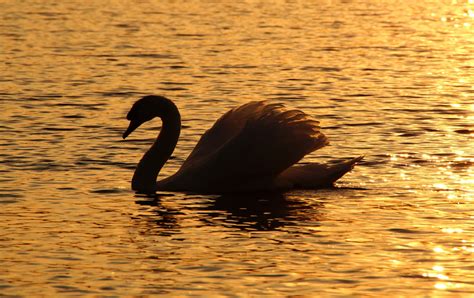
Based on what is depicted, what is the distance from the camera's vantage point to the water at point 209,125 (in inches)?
539

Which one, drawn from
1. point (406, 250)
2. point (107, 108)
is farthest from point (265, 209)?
point (107, 108)

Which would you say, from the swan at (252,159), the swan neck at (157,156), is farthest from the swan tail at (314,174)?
the swan neck at (157,156)

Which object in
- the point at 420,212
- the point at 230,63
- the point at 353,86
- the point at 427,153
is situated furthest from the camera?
the point at 230,63

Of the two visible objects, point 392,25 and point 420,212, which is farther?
point 392,25

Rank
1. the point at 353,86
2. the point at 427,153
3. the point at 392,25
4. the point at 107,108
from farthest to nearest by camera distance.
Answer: the point at 392,25, the point at 353,86, the point at 107,108, the point at 427,153

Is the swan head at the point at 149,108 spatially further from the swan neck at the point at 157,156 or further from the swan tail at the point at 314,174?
the swan tail at the point at 314,174

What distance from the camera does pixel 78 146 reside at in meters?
20.5

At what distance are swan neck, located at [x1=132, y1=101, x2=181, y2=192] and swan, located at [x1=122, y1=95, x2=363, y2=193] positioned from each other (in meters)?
0.01

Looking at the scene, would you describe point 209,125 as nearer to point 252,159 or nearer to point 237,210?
point 252,159

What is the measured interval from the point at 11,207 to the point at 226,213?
2341 millimetres

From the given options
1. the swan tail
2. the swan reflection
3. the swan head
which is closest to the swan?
the swan tail

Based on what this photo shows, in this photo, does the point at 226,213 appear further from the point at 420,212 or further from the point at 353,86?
the point at 353,86

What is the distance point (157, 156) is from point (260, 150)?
1.52m

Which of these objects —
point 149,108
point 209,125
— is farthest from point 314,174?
point 209,125
